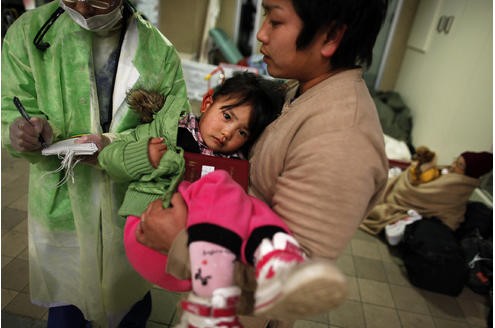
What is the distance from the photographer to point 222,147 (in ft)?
3.75

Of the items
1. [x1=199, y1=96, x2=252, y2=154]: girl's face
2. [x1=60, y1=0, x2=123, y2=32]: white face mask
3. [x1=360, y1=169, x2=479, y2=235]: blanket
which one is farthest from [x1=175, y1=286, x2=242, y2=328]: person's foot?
[x1=360, y1=169, x2=479, y2=235]: blanket

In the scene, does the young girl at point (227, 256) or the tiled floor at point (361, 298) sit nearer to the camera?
the young girl at point (227, 256)

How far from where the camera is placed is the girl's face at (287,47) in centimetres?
80

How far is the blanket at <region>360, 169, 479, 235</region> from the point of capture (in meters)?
2.76

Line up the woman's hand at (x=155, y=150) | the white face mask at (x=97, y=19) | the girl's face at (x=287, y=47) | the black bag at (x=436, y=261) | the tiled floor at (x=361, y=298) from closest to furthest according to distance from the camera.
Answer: the girl's face at (x=287, y=47), the woman's hand at (x=155, y=150), the white face mask at (x=97, y=19), the tiled floor at (x=361, y=298), the black bag at (x=436, y=261)

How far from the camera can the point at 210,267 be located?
70 centimetres

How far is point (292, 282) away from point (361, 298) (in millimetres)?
2117

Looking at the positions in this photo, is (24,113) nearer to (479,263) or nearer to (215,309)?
(215,309)

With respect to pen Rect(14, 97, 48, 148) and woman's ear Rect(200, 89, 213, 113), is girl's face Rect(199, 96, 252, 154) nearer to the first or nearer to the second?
woman's ear Rect(200, 89, 213, 113)

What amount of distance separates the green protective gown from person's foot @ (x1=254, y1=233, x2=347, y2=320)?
2.05 feet

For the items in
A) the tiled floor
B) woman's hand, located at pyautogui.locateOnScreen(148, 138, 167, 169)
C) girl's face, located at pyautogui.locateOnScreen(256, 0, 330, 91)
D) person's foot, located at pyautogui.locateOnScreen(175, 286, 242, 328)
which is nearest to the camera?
person's foot, located at pyautogui.locateOnScreen(175, 286, 242, 328)

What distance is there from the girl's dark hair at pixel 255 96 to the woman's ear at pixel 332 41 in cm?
34

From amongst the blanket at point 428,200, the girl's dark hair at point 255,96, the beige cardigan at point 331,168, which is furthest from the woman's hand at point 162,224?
the blanket at point 428,200

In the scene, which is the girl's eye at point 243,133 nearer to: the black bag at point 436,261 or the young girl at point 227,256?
the young girl at point 227,256
